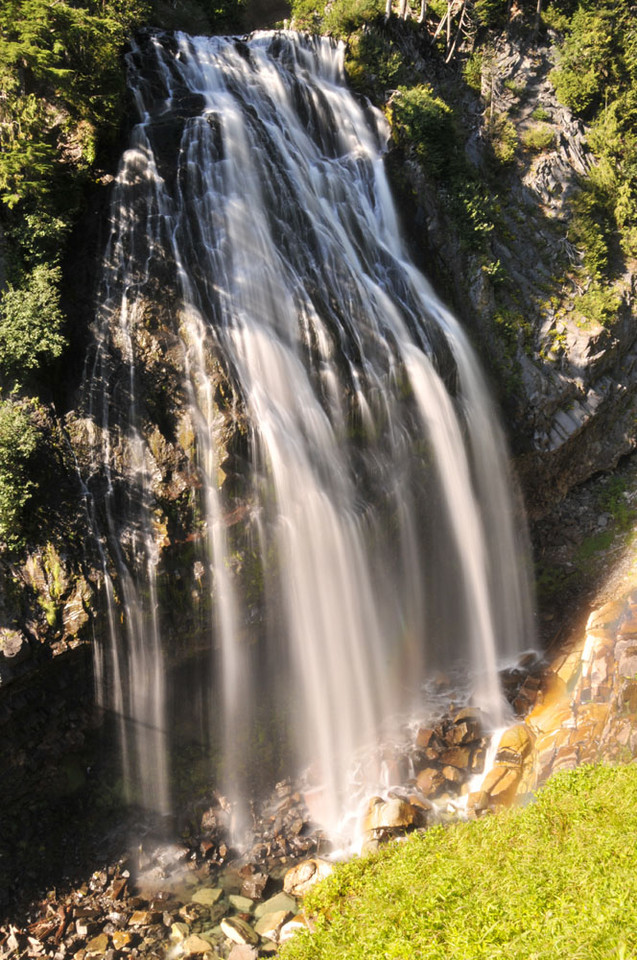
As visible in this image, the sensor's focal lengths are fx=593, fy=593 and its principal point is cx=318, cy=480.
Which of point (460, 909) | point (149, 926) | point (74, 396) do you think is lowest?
point (149, 926)

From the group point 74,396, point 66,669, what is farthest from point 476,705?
point 74,396

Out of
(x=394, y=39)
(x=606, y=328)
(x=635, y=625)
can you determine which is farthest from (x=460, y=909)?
(x=394, y=39)

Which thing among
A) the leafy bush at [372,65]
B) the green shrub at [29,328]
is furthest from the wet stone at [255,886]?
the leafy bush at [372,65]

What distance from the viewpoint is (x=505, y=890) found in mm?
6344

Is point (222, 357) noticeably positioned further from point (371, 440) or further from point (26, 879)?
point (26, 879)

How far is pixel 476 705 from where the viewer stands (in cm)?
1385

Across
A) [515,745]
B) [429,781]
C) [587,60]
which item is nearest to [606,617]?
[515,745]

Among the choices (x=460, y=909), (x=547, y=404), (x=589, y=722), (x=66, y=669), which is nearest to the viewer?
(x=460, y=909)

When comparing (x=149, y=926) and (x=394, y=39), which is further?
(x=394, y=39)

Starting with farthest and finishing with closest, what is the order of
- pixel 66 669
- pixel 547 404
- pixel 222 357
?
pixel 547 404
pixel 222 357
pixel 66 669

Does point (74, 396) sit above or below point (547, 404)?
above

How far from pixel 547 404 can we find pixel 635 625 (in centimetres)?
716

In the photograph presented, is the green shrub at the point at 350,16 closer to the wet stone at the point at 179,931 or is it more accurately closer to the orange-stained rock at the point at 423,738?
the orange-stained rock at the point at 423,738

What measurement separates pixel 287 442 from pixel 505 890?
8.64 m
